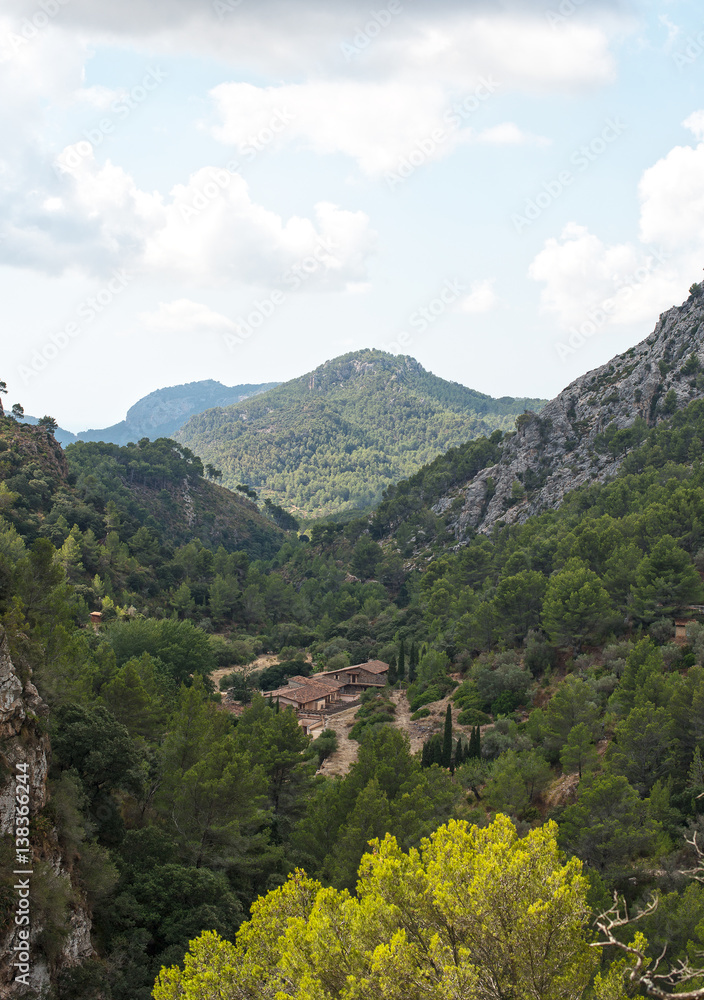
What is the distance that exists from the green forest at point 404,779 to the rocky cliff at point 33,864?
0.14 meters

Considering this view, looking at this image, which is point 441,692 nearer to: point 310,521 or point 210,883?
point 210,883

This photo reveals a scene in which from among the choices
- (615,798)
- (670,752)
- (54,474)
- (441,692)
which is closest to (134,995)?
(615,798)

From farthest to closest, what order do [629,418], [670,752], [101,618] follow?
[629,418] → [101,618] → [670,752]

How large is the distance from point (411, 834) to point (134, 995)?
10193 mm

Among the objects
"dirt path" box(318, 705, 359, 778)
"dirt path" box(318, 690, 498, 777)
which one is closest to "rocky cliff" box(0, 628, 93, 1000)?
"dirt path" box(318, 705, 359, 778)

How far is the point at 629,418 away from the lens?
101m

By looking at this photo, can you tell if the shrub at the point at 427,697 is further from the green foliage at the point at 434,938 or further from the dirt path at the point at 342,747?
the green foliage at the point at 434,938

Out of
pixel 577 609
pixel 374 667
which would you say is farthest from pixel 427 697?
pixel 577 609

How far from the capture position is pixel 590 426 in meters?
107

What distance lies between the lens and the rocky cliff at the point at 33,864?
16625mm

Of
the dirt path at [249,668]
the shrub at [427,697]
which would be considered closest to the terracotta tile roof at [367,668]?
the dirt path at [249,668]

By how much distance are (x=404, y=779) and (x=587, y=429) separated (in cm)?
8626

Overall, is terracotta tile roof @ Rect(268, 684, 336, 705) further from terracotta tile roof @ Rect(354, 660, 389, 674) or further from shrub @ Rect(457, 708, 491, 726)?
shrub @ Rect(457, 708, 491, 726)

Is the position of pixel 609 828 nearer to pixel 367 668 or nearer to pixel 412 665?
pixel 412 665
